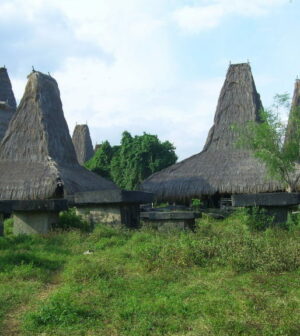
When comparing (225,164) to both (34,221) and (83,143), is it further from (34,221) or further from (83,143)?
(83,143)

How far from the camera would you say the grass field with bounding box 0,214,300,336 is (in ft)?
12.2

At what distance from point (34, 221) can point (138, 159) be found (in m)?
16.3

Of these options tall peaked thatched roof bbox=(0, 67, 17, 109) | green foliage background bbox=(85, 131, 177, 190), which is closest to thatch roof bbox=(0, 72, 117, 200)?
green foliage background bbox=(85, 131, 177, 190)

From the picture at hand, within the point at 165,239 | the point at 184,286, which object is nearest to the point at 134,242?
the point at 165,239

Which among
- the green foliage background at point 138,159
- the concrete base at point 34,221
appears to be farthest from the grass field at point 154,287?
the green foliage background at point 138,159

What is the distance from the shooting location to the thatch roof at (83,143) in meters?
34.8

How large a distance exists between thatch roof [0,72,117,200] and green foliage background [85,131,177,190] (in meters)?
5.20

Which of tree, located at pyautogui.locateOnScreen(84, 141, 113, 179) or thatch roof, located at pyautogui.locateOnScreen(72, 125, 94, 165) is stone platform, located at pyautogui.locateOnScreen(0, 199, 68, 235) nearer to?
tree, located at pyautogui.locateOnScreen(84, 141, 113, 179)

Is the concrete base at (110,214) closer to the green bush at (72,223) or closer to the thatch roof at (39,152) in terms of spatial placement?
the green bush at (72,223)

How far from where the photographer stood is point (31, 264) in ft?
19.1

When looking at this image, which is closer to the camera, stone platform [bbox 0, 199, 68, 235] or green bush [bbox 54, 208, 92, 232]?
stone platform [bbox 0, 199, 68, 235]

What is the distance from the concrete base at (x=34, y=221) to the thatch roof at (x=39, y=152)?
6.76m

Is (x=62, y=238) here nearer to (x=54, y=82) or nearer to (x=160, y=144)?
(x=54, y=82)

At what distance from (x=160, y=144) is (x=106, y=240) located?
1844cm
